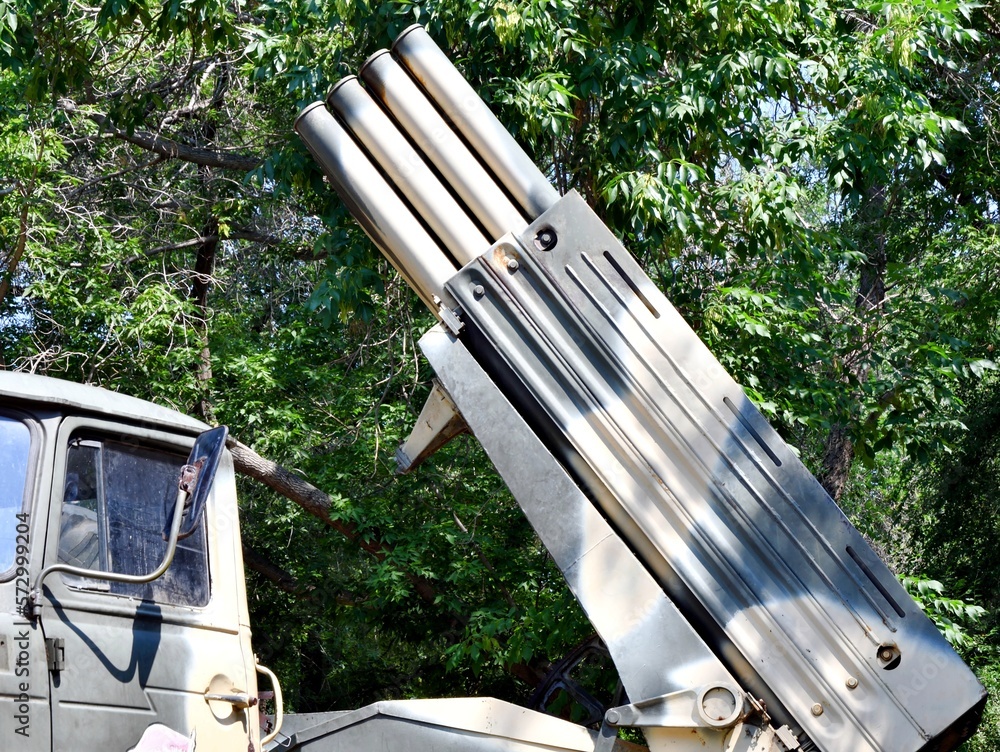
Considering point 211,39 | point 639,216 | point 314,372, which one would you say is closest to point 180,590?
point 639,216

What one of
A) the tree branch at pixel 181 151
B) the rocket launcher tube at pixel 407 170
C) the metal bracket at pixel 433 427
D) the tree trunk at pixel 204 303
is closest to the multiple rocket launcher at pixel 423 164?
the rocket launcher tube at pixel 407 170

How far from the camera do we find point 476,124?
3.79 metres

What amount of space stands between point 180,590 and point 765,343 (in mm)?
4672

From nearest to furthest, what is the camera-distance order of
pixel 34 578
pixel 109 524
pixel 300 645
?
pixel 34 578 → pixel 109 524 → pixel 300 645

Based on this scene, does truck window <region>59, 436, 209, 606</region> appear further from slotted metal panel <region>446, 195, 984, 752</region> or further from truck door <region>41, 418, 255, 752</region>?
slotted metal panel <region>446, 195, 984, 752</region>

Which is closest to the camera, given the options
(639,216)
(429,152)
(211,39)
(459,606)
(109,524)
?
(109,524)

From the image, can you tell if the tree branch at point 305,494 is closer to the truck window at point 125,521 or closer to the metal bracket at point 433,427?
the metal bracket at point 433,427

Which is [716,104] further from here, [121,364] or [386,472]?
[121,364]

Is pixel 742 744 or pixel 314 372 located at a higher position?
pixel 314 372

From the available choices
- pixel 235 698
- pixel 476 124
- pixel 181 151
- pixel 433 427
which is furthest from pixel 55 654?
pixel 181 151

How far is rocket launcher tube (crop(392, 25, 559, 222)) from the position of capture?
3.66m

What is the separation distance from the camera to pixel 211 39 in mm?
7570

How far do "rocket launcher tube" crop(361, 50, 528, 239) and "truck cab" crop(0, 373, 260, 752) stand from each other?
1.18 metres

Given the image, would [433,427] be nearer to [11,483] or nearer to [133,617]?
[133,617]
